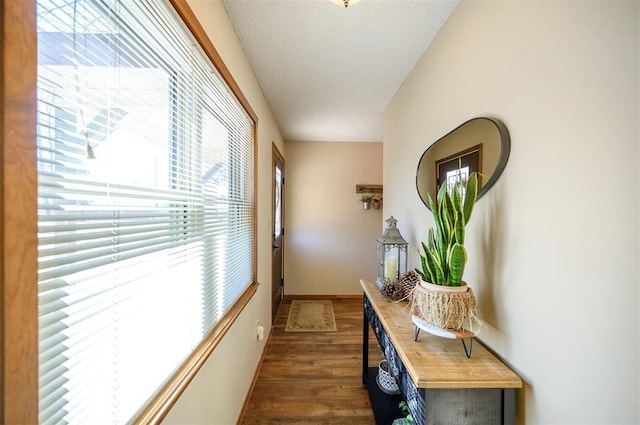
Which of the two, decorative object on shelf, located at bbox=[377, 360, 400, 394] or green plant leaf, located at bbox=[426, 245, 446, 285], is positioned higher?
green plant leaf, located at bbox=[426, 245, 446, 285]

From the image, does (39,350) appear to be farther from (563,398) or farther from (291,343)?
(291,343)

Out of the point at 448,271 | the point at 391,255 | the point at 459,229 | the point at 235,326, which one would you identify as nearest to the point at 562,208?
the point at 459,229

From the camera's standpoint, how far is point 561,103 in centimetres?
72

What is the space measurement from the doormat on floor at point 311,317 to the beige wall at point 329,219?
26cm

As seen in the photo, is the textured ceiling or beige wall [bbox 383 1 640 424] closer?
beige wall [bbox 383 1 640 424]

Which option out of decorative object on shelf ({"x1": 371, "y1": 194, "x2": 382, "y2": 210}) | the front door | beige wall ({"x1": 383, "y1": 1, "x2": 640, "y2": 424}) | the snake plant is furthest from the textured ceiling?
decorative object on shelf ({"x1": 371, "y1": 194, "x2": 382, "y2": 210})

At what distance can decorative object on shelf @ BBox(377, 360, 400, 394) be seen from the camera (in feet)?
5.57

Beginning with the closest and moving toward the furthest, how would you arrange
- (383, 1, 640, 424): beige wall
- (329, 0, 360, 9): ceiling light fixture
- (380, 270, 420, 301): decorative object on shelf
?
(383, 1, 640, 424): beige wall → (329, 0, 360, 9): ceiling light fixture → (380, 270, 420, 301): decorative object on shelf

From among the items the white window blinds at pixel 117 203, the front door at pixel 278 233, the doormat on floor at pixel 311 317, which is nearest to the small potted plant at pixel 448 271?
the white window blinds at pixel 117 203

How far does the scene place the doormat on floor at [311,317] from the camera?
2.78 m

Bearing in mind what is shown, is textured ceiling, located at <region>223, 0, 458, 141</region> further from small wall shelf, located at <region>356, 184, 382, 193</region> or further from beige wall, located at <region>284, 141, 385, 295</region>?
small wall shelf, located at <region>356, 184, 382, 193</region>

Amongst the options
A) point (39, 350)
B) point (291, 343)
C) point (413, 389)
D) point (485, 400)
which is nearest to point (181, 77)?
point (39, 350)

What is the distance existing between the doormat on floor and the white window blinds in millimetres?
1874

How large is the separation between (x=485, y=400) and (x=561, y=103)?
39.0 inches
